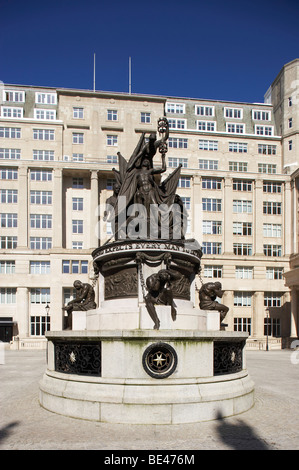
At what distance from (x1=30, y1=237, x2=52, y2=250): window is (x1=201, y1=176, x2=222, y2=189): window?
23838 mm

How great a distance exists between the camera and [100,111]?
6500cm

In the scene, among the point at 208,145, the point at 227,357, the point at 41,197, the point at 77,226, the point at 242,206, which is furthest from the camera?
the point at 208,145

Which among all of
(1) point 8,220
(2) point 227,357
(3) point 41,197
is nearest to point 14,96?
(3) point 41,197

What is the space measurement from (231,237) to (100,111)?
26.9 meters

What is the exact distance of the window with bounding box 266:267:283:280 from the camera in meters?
63.4

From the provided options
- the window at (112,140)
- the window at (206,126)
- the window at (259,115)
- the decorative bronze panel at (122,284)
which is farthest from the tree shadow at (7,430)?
the window at (259,115)

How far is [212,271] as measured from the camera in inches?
2461

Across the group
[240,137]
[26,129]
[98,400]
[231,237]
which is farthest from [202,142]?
[98,400]

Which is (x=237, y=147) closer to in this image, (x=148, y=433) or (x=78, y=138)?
(x=78, y=138)

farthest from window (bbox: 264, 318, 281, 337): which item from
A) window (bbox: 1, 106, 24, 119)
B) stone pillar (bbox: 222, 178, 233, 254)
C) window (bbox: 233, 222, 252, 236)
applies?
window (bbox: 1, 106, 24, 119)

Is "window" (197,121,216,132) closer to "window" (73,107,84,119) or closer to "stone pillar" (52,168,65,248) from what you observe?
"window" (73,107,84,119)

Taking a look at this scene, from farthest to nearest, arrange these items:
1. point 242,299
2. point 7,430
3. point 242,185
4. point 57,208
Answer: point 242,185, point 242,299, point 57,208, point 7,430

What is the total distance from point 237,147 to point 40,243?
33848 millimetres
